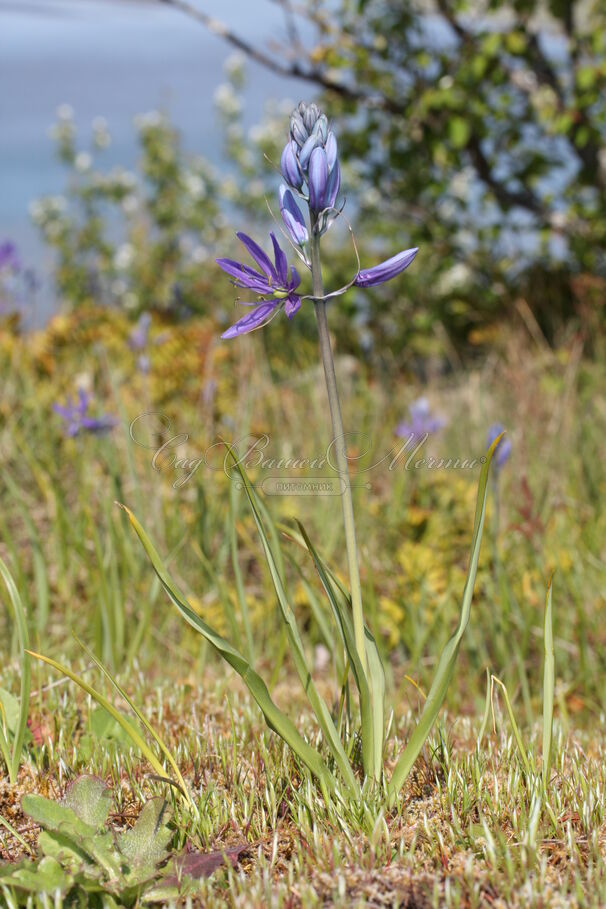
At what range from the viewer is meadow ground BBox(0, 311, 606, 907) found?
1.49 metres

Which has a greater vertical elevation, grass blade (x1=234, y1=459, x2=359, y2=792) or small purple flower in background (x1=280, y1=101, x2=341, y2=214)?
small purple flower in background (x1=280, y1=101, x2=341, y2=214)

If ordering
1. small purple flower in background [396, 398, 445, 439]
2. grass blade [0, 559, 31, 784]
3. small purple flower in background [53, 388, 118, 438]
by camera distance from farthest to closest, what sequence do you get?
1. small purple flower in background [396, 398, 445, 439]
2. small purple flower in background [53, 388, 118, 438]
3. grass blade [0, 559, 31, 784]

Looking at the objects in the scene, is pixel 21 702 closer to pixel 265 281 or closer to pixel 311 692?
pixel 311 692

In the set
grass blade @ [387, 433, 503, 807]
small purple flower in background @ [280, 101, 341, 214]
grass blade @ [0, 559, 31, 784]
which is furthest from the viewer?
grass blade @ [0, 559, 31, 784]

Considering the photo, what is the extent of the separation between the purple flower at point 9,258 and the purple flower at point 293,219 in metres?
4.60

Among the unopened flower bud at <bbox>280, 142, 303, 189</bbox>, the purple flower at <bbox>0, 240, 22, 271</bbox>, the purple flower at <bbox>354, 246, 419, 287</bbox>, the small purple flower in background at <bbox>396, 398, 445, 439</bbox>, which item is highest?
the purple flower at <bbox>0, 240, 22, 271</bbox>

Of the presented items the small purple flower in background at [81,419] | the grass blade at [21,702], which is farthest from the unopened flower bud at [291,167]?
the small purple flower in background at [81,419]

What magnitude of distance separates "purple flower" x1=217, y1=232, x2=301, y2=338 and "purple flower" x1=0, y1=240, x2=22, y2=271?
4.58 metres

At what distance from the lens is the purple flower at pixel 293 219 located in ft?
4.78

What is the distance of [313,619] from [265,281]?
2.05 m

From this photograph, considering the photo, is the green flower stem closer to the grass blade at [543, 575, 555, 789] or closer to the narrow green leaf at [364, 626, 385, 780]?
the narrow green leaf at [364, 626, 385, 780]

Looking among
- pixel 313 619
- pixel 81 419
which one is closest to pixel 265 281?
pixel 81 419

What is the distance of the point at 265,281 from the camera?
1.49 m

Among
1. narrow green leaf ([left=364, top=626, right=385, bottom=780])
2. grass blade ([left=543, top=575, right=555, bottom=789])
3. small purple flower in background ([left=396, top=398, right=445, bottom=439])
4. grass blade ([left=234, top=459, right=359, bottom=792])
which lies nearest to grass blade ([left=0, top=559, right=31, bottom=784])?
grass blade ([left=234, top=459, right=359, bottom=792])
